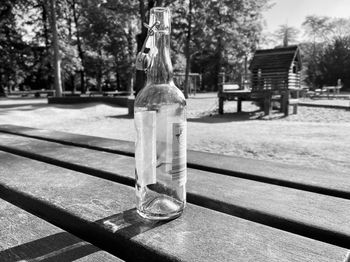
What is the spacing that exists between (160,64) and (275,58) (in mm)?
14865

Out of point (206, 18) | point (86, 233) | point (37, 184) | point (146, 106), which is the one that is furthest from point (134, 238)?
point (206, 18)

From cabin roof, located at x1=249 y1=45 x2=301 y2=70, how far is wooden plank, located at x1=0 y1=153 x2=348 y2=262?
553 inches

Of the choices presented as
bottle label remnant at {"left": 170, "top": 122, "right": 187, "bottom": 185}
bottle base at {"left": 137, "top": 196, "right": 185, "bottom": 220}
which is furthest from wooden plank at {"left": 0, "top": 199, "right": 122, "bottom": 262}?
bottle label remnant at {"left": 170, "top": 122, "right": 187, "bottom": 185}

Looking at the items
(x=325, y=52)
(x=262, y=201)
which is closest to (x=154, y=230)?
(x=262, y=201)

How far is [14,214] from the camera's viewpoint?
94 cm

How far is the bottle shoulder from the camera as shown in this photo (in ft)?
3.22

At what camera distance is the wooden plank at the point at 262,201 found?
826 millimetres

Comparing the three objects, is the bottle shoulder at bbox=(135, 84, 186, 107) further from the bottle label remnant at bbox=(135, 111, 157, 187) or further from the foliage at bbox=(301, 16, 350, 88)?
the foliage at bbox=(301, 16, 350, 88)

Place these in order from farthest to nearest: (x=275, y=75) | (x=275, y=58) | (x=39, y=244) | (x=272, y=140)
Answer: (x=275, y=58) < (x=275, y=75) < (x=272, y=140) < (x=39, y=244)

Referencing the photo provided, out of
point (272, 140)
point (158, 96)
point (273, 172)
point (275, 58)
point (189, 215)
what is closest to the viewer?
point (189, 215)

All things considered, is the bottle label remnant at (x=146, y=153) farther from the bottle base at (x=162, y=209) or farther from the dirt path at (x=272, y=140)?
the dirt path at (x=272, y=140)

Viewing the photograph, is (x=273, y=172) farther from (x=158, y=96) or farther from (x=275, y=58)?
(x=275, y=58)

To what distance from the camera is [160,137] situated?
37.4 inches

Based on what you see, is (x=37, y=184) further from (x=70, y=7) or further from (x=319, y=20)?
(x=319, y=20)
